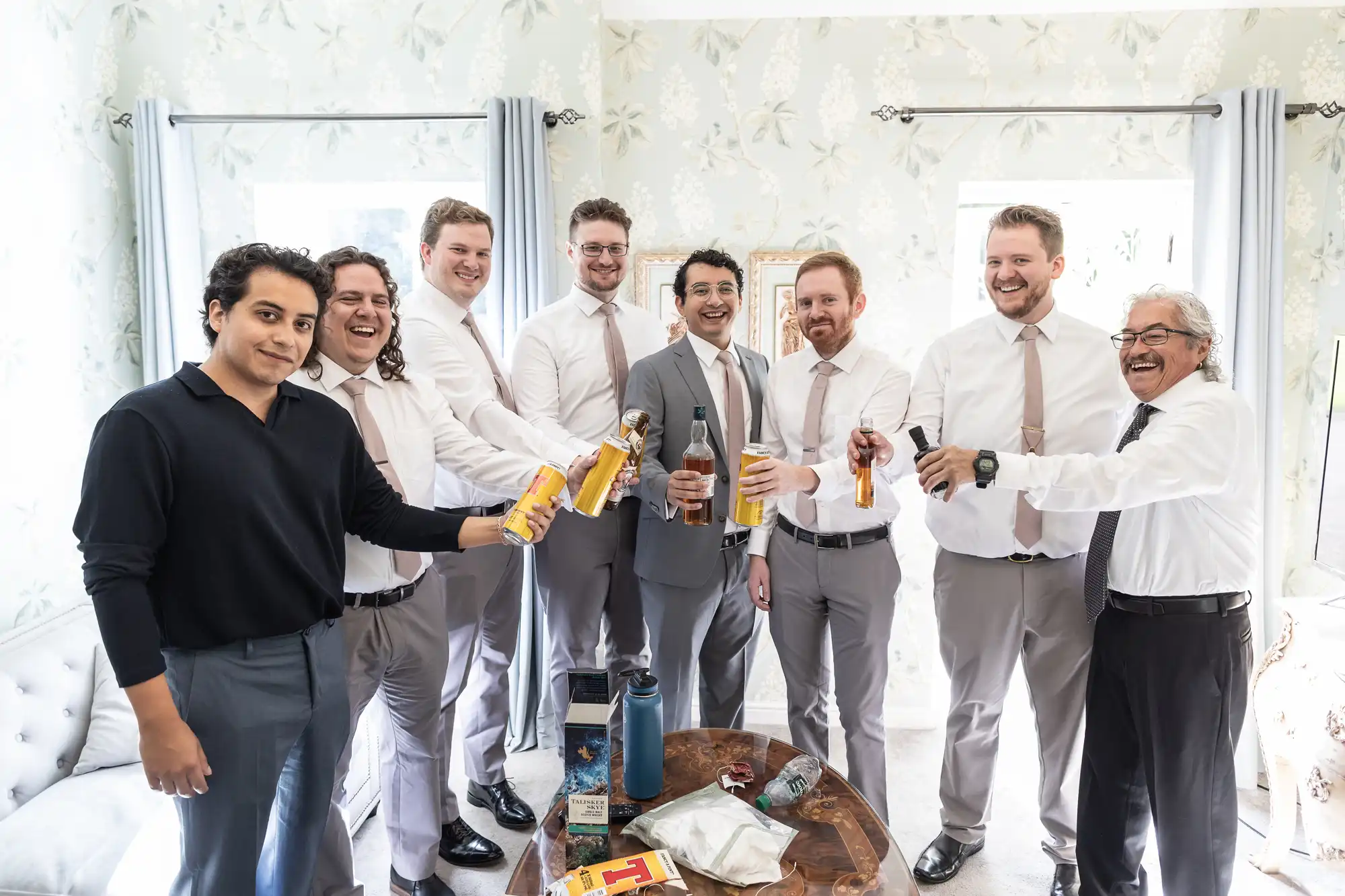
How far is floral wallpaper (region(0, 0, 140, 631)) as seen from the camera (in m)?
2.74

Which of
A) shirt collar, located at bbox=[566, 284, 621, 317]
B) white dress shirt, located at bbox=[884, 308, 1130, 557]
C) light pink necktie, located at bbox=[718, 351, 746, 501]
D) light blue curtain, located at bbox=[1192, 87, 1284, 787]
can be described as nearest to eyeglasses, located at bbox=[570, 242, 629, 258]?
shirt collar, located at bbox=[566, 284, 621, 317]

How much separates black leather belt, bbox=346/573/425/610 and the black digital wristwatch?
4.84 feet

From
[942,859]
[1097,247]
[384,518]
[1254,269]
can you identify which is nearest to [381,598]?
[384,518]

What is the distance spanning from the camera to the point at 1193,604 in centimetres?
192

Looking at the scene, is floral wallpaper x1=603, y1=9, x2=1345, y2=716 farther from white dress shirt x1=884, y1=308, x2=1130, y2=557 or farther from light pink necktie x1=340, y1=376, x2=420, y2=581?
light pink necktie x1=340, y1=376, x2=420, y2=581

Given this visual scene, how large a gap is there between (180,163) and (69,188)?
41cm

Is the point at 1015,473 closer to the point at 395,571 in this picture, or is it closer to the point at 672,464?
the point at 672,464

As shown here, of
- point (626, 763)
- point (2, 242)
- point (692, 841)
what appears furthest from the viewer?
point (2, 242)

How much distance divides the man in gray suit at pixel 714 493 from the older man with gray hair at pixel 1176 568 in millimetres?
778

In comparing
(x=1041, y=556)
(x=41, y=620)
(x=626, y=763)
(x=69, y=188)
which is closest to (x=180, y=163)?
(x=69, y=188)

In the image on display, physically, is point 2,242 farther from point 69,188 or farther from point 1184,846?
point 1184,846

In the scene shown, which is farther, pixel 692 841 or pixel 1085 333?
pixel 1085 333

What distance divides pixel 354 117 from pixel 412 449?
1.79m

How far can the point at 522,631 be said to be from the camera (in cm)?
328
